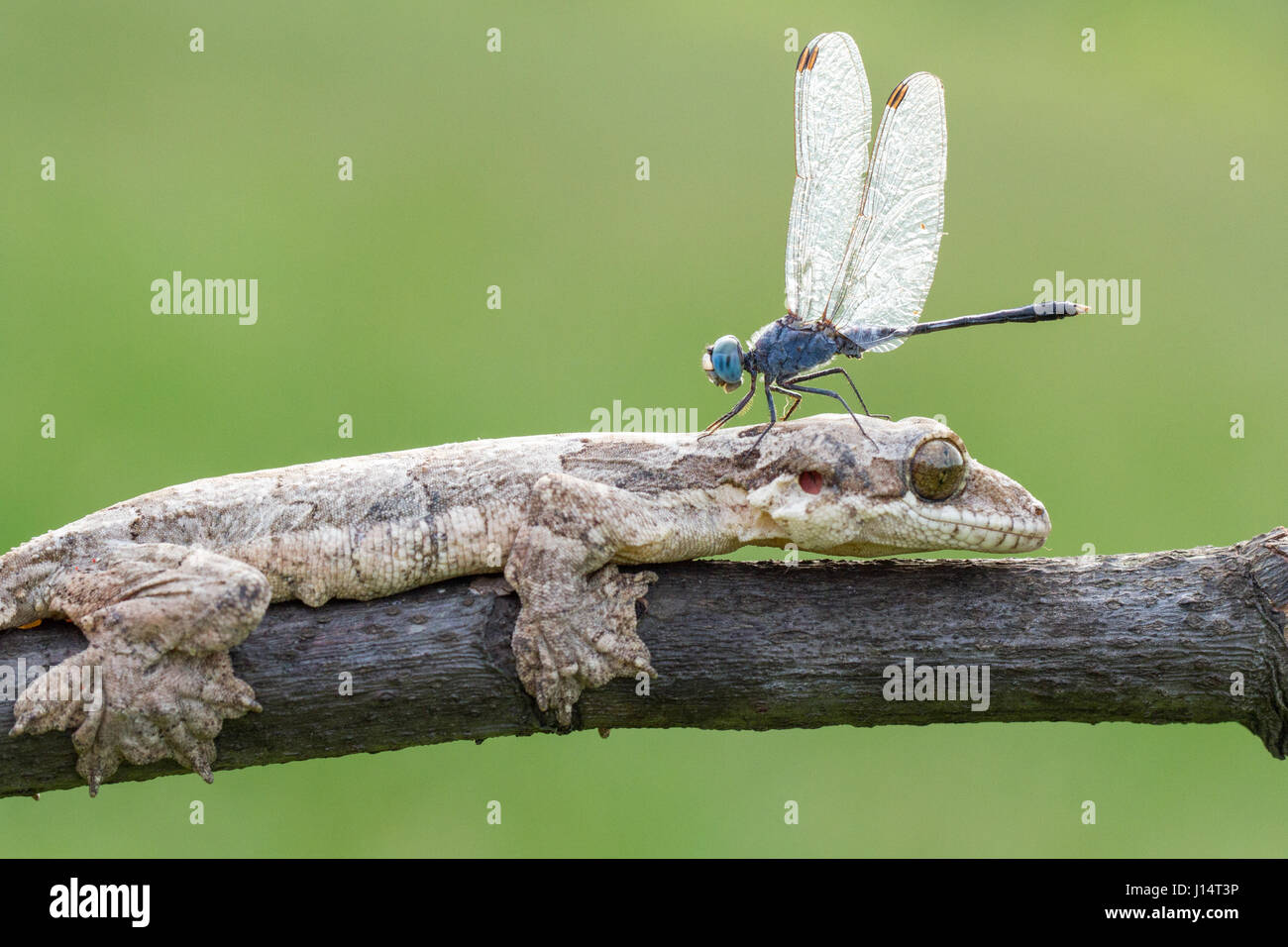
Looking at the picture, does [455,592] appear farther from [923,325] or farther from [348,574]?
[923,325]

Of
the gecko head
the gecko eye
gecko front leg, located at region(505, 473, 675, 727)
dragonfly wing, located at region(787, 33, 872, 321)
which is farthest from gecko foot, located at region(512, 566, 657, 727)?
dragonfly wing, located at region(787, 33, 872, 321)

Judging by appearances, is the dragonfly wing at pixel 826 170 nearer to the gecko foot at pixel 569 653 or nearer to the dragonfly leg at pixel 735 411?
the dragonfly leg at pixel 735 411

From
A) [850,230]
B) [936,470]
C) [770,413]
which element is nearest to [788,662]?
Answer: [936,470]

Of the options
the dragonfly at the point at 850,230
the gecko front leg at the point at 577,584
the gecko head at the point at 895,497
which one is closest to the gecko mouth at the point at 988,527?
the gecko head at the point at 895,497

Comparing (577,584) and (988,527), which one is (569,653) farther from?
(988,527)

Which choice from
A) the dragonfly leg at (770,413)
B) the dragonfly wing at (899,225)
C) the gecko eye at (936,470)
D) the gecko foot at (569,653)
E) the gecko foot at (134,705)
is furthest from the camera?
the dragonfly leg at (770,413)

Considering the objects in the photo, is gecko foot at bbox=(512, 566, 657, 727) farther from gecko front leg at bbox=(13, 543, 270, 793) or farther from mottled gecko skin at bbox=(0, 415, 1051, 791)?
gecko front leg at bbox=(13, 543, 270, 793)
